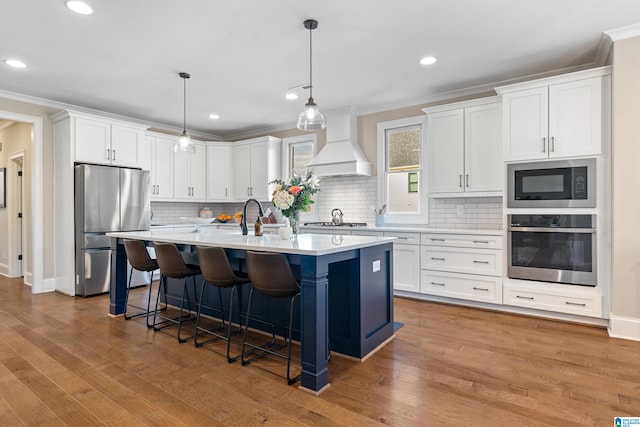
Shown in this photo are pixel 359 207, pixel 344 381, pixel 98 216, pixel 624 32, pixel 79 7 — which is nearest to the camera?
pixel 344 381

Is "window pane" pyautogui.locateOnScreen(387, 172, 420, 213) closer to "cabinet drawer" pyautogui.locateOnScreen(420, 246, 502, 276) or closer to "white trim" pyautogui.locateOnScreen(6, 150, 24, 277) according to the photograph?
"cabinet drawer" pyautogui.locateOnScreen(420, 246, 502, 276)

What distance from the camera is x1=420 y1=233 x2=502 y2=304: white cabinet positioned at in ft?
13.1

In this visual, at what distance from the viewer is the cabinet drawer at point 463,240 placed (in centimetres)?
398

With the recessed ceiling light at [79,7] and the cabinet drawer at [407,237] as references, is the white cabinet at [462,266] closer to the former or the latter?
the cabinet drawer at [407,237]

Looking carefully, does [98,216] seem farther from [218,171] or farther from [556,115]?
[556,115]

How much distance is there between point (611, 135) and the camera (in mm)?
3289

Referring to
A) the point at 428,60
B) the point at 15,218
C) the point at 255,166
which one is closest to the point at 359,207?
the point at 255,166

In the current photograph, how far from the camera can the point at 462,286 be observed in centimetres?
420

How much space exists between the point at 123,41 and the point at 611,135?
4512 millimetres

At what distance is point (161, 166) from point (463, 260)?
16.4 ft

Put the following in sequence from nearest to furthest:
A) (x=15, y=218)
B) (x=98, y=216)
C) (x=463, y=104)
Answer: (x=463, y=104), (x=98, y=216), (x=15, y=218)

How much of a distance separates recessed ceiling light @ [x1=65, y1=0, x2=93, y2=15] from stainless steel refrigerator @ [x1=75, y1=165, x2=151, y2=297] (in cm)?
251

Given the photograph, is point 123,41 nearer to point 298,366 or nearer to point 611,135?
point 298,366

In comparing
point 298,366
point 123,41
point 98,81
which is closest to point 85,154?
point 98,81
